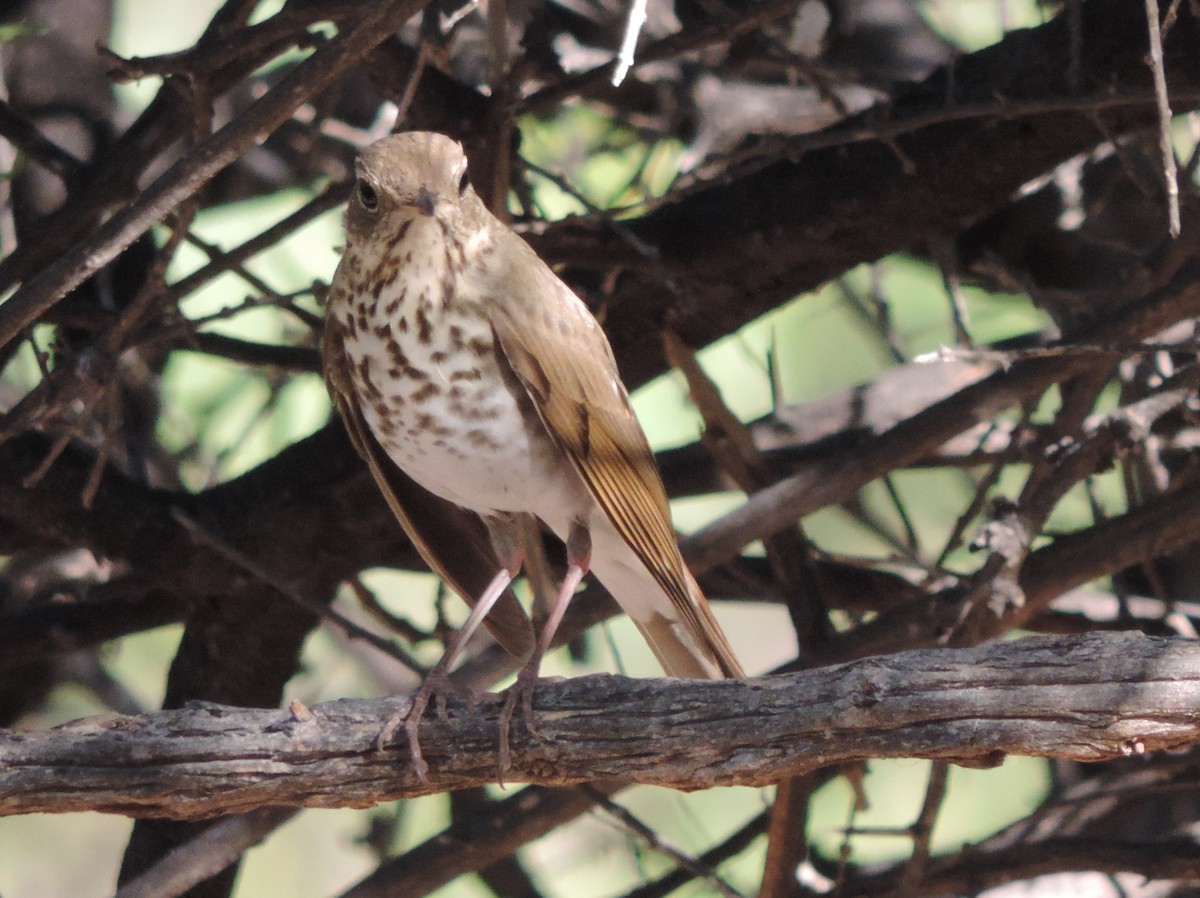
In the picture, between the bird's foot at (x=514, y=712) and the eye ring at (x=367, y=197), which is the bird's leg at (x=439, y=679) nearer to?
the bird's foot at (x=514, y=712)

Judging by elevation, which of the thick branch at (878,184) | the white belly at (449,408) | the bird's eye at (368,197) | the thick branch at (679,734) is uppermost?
the thick branch at (878,184)

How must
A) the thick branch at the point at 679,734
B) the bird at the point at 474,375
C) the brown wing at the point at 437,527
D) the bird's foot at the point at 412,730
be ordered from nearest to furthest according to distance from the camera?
the thick branch at the point at 679,734 < the bird's foot at the point at 412,730 < the bird at the point at 474,375 < the brown wing at the point at 437,527

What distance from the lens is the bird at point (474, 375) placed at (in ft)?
9.21

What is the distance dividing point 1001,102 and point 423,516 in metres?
1.46

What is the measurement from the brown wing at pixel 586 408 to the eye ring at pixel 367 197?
0.85 feet

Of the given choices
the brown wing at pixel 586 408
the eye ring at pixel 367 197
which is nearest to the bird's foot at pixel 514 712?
the brown wing at pixel 586 408

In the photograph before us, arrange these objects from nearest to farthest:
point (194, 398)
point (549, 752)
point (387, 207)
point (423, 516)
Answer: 1. point (549, 752)
2. point (387, 207)
3. point (423, 516)
4. point (194, 398)

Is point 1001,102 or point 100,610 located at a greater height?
point 1001,102

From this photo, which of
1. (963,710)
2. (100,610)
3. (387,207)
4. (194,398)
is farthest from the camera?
(194,398)

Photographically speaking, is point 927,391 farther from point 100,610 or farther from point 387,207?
point 100,610

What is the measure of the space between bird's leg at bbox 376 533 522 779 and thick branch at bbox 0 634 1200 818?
0.08 feet

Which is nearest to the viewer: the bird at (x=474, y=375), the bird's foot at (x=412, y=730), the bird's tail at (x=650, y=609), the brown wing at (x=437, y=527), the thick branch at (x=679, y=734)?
the thick branch at (x=679, y=734)

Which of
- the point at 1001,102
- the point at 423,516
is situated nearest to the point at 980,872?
the point at 423,516

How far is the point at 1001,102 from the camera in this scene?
9.68 ft
